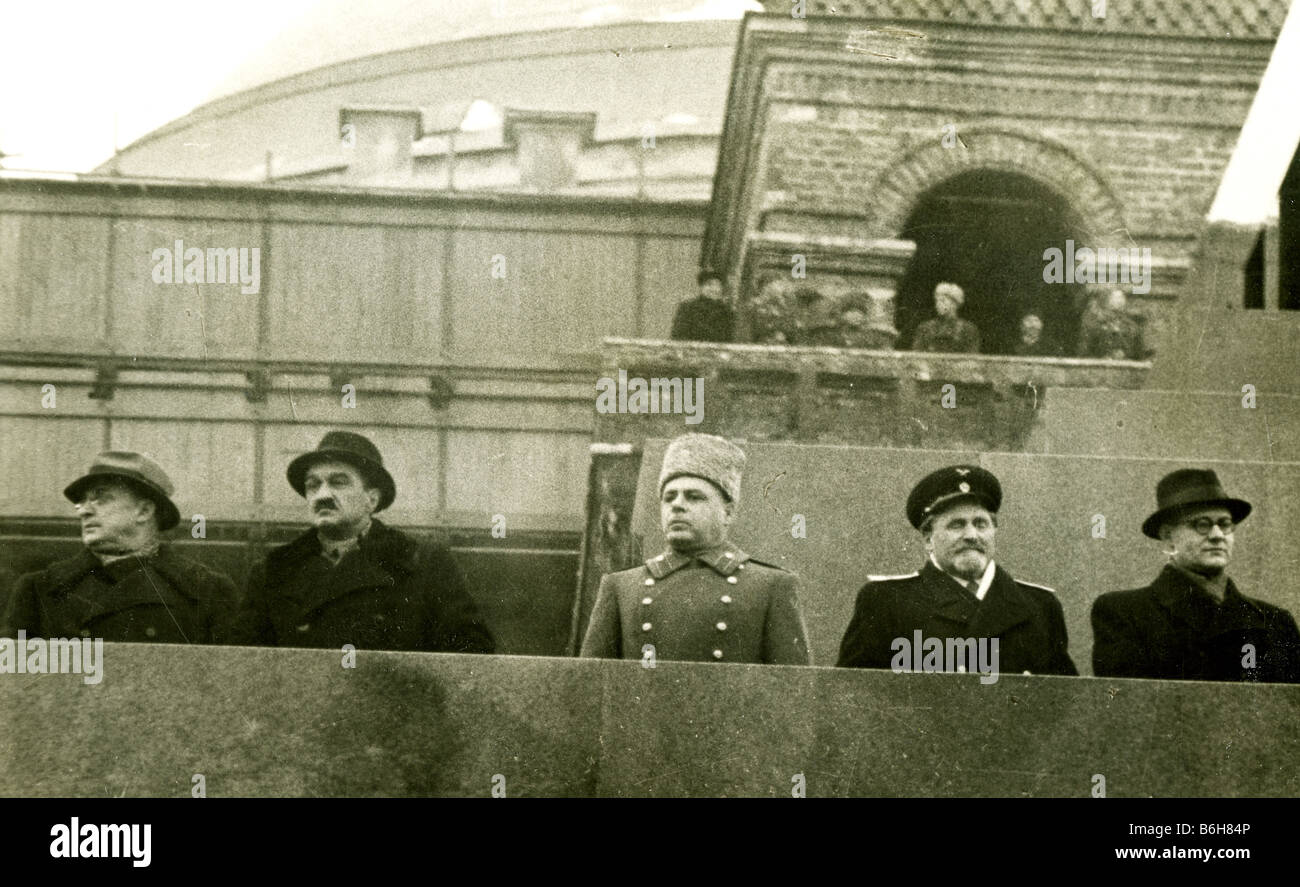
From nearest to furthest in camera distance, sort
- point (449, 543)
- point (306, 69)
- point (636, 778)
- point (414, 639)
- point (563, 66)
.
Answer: point (636, 778) → point (414, 639) → point (449, 543) → point (306, 69) → point (563, 66)

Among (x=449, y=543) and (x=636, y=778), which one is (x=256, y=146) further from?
(x=636, y=778)

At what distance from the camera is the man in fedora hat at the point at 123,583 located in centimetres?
843

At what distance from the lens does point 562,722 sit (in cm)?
770

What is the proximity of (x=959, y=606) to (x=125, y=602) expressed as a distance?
3641 millimetres

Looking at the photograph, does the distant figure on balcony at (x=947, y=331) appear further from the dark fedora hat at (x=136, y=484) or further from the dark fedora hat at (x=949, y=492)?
the dark fedora hat at (x=136, y=484)

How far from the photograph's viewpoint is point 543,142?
12789 millimetres

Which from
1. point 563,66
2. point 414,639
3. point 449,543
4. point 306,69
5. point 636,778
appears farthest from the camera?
point 563,66

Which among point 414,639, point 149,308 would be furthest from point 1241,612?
point 149,308

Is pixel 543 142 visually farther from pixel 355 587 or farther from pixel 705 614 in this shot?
pixel 705 614

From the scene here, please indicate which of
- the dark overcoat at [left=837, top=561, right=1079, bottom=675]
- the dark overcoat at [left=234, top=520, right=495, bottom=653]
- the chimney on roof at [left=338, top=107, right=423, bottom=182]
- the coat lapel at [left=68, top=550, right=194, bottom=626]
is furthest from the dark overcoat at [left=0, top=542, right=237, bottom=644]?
the chimney on roof at [left=338, top=107, right=423, bottom=182]

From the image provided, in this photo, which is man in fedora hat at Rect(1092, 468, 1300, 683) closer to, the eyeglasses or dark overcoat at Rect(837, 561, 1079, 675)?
the eyeglasses

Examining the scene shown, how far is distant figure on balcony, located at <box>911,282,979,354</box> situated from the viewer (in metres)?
11.0

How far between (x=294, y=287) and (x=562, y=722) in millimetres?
5163

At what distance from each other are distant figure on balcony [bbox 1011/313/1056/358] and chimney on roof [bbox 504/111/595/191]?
10.4ft
